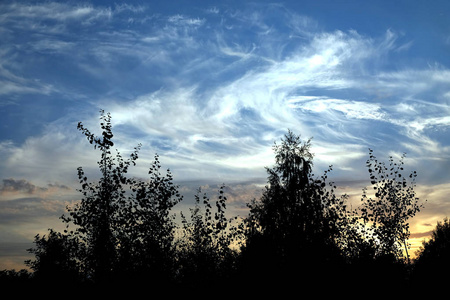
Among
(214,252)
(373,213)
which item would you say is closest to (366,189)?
(373,213)

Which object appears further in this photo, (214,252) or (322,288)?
(214,252)

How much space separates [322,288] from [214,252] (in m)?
11.4

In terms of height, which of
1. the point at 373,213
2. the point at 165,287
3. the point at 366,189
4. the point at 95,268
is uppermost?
the point at 366,189

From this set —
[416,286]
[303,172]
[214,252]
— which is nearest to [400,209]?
[416,286]

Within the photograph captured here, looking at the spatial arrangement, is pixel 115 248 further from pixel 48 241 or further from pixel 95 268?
pixel 48 241

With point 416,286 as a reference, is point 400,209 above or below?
above

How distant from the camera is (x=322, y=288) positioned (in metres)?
34.2

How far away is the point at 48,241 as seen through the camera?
58.2 metres

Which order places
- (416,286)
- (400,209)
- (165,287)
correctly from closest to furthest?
(165,287)
(416,286)
(400,209)

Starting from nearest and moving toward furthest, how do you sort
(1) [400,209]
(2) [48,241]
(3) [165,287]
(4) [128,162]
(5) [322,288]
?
1. (3) [165,287]
2. (4) [128,162]
3. (5) [322,288]
4. (1) [400,209]
5. (2) [48,241]

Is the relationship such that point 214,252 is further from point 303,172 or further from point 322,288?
point 303,172

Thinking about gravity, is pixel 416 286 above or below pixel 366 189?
below

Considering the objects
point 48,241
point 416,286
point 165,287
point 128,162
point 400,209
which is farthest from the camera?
point 48,241

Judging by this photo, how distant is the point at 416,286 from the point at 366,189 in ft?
39.6
